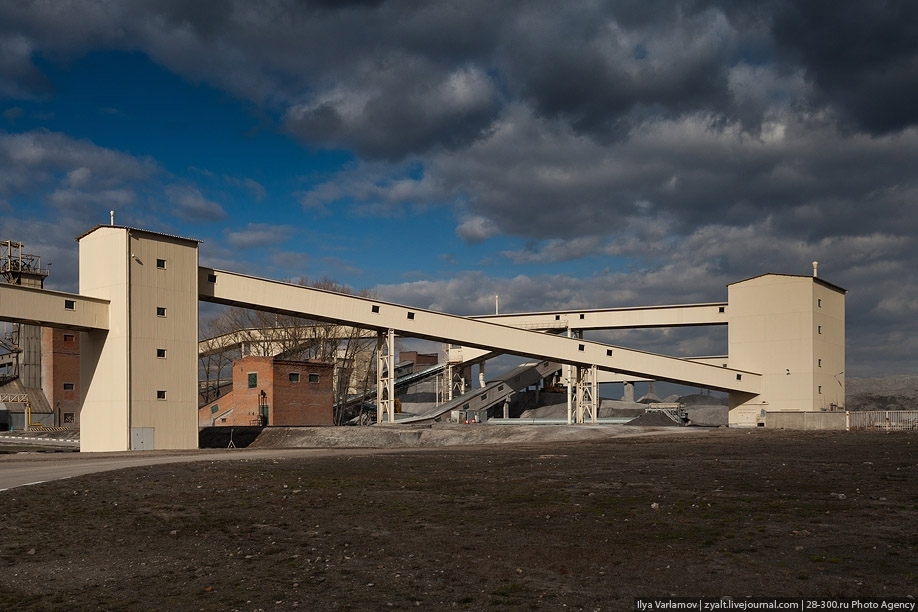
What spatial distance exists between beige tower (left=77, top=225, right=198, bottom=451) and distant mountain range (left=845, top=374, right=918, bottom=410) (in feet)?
196

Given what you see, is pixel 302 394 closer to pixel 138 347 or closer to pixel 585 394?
pixel 138 347

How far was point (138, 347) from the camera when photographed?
38.0m

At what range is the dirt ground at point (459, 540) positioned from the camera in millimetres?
7531

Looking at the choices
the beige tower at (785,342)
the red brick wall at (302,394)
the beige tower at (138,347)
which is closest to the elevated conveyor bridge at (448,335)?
the beige tower at (785,342)

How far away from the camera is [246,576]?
28.0ft

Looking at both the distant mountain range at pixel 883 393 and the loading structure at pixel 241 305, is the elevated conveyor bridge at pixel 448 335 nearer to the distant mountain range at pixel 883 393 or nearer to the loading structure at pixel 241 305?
the loading structure at pixel 241 305

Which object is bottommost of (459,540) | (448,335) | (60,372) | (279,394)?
(279,394)

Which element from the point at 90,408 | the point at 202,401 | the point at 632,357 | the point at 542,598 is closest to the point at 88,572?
the point at 542,598

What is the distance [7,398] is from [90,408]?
130 feet

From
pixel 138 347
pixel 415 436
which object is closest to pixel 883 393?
pixel 415 436

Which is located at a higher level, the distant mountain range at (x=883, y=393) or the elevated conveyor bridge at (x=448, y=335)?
the elevated conveyor bridge at (x=448, y=335)

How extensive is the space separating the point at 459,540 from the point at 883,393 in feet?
298

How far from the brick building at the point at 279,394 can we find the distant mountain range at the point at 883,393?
48.0 meters

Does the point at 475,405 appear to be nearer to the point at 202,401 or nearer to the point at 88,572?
the point at 202,401
